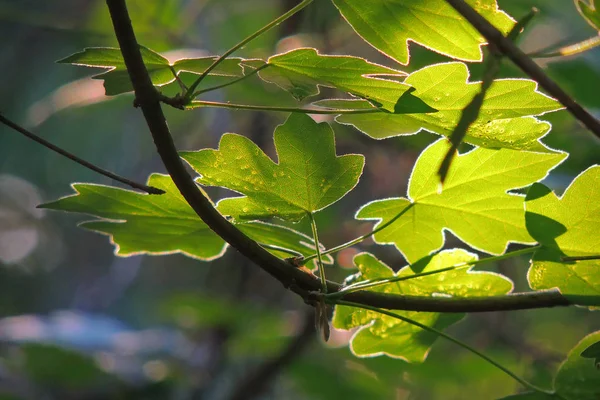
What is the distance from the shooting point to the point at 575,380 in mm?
653

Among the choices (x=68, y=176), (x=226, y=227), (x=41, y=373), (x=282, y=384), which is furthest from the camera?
(x=68, y=176)

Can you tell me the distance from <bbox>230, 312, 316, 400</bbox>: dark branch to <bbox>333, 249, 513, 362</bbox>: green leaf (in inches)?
34.5

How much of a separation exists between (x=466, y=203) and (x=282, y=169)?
0.65ft

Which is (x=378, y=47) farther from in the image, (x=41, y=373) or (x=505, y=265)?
(x=41, y=373)

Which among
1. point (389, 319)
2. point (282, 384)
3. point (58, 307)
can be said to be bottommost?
point (58, 307)

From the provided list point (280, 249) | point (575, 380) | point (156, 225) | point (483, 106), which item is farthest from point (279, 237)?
point (575, 380)

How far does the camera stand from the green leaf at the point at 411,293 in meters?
0.67

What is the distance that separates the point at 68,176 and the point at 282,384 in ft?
13.3

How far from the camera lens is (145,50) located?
1.73 ft

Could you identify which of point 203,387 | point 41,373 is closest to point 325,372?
point 203,387

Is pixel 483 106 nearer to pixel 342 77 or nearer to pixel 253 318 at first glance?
pixel 342 77

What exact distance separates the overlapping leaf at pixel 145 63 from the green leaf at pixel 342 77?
0.13ft

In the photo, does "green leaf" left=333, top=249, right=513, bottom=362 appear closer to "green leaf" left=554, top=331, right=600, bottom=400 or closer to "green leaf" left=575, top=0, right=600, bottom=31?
"green leaf" left=554, top=331, right=600, bottom=400

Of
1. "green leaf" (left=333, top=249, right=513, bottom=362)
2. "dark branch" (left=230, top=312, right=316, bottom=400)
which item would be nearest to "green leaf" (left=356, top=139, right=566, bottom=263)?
"green leaf" (left=333, top=249, right=513, bottom=362)
